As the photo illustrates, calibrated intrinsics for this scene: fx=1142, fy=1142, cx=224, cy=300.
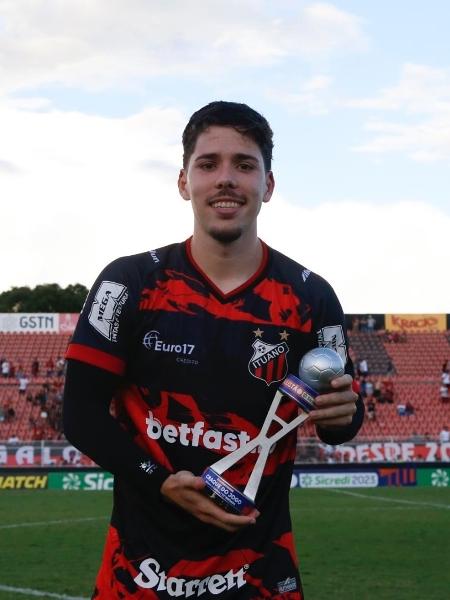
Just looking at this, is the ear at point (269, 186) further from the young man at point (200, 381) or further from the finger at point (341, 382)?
the finger at point (341, 382)

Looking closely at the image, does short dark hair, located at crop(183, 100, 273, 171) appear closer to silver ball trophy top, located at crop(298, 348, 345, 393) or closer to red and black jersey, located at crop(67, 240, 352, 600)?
red and black jersey, located at crop(67, 240, 352, 600)

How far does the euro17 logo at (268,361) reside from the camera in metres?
4.00

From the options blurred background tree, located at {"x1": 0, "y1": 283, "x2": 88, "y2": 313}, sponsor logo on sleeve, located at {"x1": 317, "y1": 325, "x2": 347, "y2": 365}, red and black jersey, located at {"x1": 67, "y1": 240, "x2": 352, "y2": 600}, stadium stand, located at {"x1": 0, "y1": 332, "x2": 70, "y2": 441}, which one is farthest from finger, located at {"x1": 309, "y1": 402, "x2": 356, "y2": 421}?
blurred background tree, located at {"x1": 0, "y1": 283, "x2": 88, "y2": 313}

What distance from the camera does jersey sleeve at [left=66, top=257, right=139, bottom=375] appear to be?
3.90 m

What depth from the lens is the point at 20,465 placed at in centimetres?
3241

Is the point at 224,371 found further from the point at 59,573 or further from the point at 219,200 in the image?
the point at 59,573

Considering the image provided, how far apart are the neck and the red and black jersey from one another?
45mm

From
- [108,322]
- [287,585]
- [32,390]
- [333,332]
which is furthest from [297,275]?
[32,390]

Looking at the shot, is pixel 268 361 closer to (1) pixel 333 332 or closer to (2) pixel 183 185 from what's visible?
(1) pixel 333 332

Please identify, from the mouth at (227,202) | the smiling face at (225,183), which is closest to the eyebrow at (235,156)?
the smiling face at (225,183)

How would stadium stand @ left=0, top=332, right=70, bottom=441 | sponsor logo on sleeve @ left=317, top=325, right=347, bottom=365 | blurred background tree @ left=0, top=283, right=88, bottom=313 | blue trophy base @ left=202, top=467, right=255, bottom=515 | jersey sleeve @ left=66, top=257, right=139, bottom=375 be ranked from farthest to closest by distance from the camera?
1. blurred background tree @ left=0, top=283, right=88, bottom=313
2. stadium stand @ left=0, top=332, right=70, bottom=441
3. sponsor logo on sleeve @ left=317, top=325, right=347, bottom=365
4. jersey sleeve @ left=66, top=257, right=139, bottom=375
5. blue trophy base @ left=202, top=467, right=255, bottom=515

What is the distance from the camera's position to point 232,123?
402 cm

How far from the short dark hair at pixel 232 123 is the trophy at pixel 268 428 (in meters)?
0.80

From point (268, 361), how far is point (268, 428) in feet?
0.89
